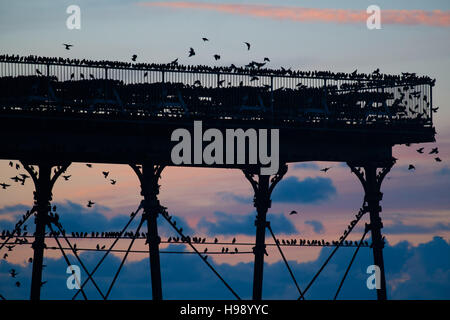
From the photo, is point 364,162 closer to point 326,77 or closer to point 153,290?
point 326,77

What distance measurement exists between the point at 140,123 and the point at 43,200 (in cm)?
556

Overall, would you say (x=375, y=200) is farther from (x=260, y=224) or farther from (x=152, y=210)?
(x=152, y=210)

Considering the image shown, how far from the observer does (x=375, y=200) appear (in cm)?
5384

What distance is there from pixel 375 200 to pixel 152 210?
10.5 m

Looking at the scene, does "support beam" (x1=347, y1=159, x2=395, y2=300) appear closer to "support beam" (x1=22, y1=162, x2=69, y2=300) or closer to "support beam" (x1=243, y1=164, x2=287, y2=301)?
"support beam" (x1=243, y1=164, x2=287, y2=301)

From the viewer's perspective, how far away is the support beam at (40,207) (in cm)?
4922

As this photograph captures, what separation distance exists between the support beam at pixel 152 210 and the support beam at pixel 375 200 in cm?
913

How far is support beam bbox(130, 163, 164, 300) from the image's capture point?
158ft

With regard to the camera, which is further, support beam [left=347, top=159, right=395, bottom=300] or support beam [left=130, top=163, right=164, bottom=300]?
support beam [left=347, top=159, right=395, bottom=300]

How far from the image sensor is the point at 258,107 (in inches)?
1914

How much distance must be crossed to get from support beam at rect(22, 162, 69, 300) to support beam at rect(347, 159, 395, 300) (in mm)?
12209
